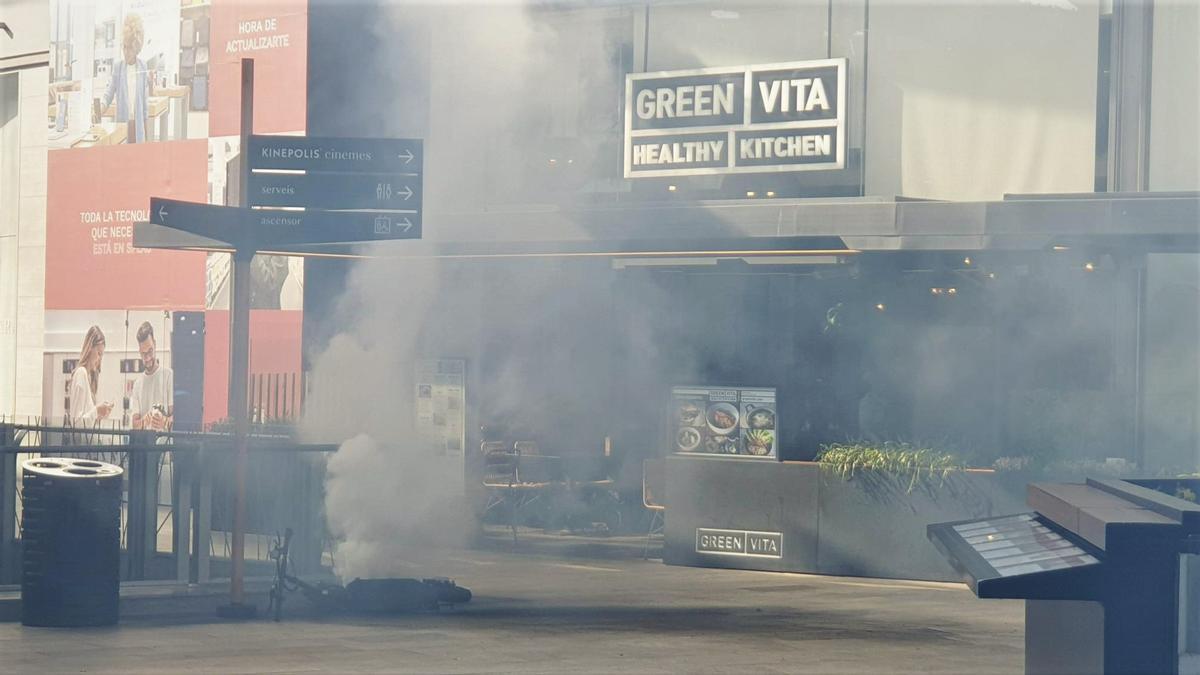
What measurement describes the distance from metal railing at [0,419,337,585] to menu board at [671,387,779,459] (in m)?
2.75

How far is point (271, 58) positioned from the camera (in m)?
13.4

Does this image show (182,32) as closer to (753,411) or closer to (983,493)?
(753,411)

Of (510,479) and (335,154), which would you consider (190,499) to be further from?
(510,479)

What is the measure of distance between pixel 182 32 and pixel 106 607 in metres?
8.74

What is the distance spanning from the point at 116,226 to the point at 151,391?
1.78m

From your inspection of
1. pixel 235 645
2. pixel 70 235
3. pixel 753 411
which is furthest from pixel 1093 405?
pixel 70 235

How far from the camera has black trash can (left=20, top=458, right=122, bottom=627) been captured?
23.4 ft

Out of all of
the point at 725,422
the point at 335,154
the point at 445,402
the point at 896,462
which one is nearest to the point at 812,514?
the point at 896,462

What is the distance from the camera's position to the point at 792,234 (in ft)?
35.2

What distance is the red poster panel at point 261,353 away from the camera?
13.2m

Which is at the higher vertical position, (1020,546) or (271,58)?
(271,58)

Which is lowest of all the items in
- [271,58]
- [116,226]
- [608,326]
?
[608,326]

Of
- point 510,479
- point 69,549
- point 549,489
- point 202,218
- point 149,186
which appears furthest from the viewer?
point 149,186

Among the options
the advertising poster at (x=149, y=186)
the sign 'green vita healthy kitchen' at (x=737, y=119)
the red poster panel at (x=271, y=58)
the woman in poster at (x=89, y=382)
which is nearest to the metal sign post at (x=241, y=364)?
the sign 'green vita healthy kitchen' at (x=737, y=119)
